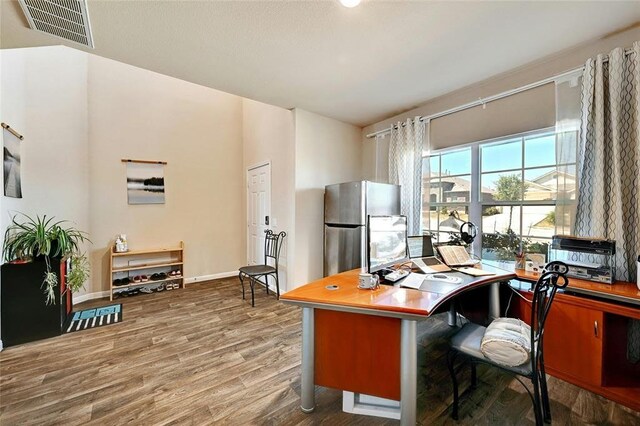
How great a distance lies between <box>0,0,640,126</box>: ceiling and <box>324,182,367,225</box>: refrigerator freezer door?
1180 mm

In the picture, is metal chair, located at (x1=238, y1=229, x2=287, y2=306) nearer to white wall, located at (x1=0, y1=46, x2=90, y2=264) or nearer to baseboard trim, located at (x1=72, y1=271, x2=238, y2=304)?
baseboard trim, located at (x1=72, y1=271, x2=238, y2=304)

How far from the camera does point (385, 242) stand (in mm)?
2021

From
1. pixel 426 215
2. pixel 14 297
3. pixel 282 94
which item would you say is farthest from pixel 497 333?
pixel 14 297

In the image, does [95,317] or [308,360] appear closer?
[308,360]

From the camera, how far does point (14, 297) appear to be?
236cm

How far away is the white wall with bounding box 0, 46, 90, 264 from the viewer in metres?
2.80

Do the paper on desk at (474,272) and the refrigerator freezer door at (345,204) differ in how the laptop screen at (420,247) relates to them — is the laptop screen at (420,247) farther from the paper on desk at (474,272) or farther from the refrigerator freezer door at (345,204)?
the refrigerator freezer door at (345,204)

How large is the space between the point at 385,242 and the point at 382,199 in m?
1.25

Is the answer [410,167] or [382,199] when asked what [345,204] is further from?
[410,167]

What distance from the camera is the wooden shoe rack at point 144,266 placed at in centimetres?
369

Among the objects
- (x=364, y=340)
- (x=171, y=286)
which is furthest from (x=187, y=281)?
(x=364, y=340)

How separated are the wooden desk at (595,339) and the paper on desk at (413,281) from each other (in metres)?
1.00

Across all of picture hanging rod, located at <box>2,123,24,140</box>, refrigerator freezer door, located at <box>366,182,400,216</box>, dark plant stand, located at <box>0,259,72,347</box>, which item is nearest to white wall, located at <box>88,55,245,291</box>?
picture hanging rod, located at <box>2,123,24,140</box>

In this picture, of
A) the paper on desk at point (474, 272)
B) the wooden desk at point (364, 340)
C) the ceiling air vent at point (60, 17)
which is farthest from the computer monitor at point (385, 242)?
the ceiling air vent at point (60, 17)
